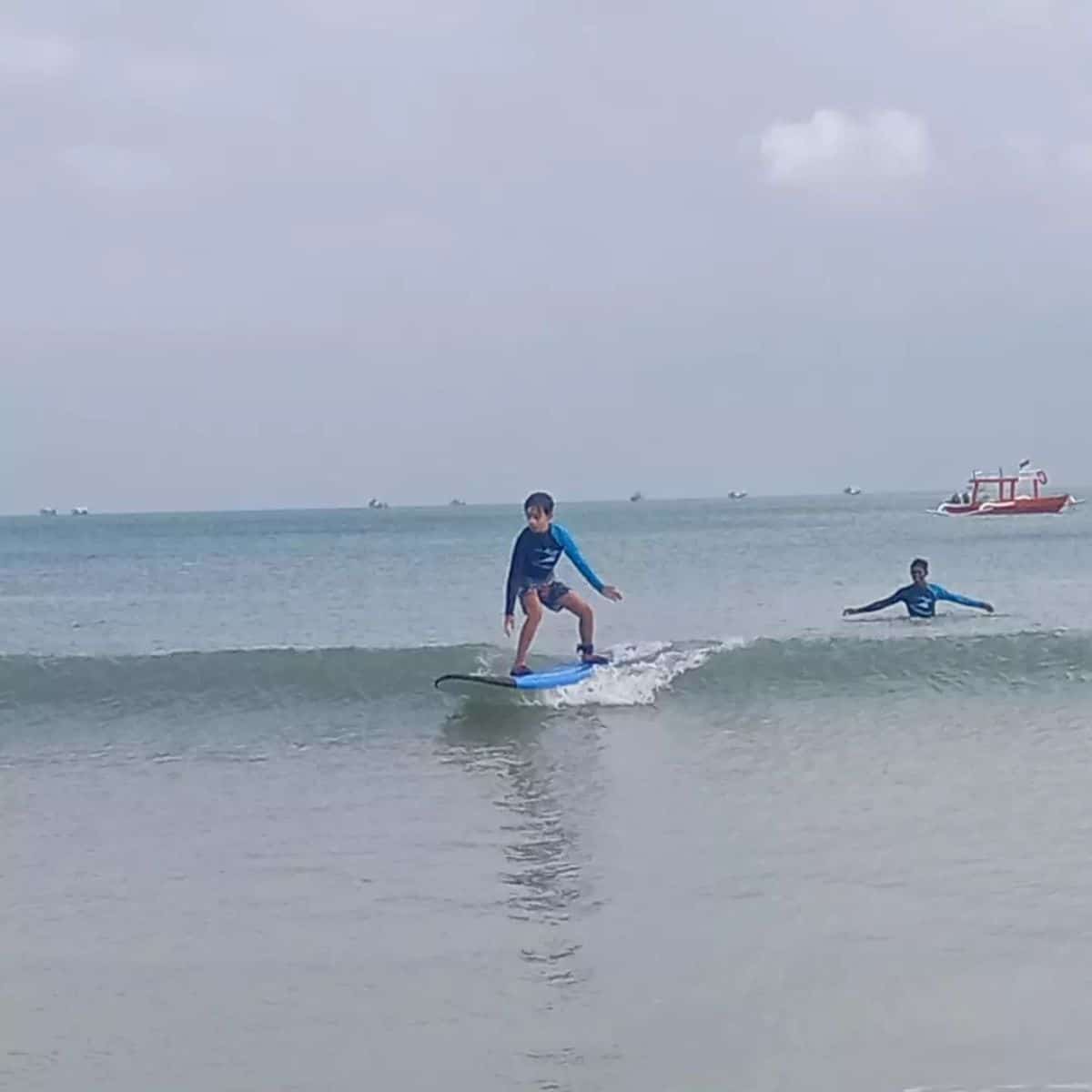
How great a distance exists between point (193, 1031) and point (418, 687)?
1129cm

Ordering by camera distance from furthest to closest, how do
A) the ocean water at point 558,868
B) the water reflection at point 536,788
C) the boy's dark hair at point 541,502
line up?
1. the boy's dark hair at point 541,502
2. the water reflection at point 536,788
3. the ocean water at point 558,868

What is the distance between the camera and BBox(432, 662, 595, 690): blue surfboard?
15922 millimetres

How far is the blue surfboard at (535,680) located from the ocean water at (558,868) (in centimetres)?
16

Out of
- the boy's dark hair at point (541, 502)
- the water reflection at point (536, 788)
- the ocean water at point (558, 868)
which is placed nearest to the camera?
the ocean water at point (558, 868)

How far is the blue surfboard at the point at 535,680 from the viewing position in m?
15.9

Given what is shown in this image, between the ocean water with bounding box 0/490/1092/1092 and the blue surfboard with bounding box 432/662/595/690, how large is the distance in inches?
6.2

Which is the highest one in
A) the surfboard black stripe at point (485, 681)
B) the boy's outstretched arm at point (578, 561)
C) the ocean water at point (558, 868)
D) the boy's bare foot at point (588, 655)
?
the boy's outstretched arm at point (578, 561)

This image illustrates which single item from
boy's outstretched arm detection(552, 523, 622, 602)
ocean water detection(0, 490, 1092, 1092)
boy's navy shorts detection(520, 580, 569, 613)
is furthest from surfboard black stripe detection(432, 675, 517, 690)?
boy's outstretched arm detection(552, 523, 622, 602)

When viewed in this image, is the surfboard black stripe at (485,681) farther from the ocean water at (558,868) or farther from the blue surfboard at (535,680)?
the ocean water at (558,868)

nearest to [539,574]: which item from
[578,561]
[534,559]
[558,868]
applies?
[534,559]

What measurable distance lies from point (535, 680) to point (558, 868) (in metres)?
6.89

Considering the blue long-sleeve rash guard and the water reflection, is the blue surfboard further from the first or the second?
the blue long-sleeve rash guard

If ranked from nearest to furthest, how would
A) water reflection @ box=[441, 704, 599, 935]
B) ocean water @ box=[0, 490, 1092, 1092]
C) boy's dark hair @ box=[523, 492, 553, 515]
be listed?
ocean water @ box=[0, 490, 1092, 1092] → water reflection @ box=[441, 704, 599, 935] → boy's dark hair @ box=[523, 492, 553, 515]

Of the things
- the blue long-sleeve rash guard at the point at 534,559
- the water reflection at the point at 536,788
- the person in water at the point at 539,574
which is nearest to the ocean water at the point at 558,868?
the water reflection at the point at 536,788
